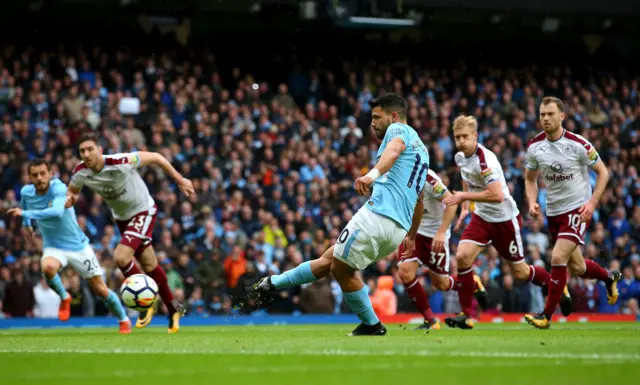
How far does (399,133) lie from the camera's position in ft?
32.3

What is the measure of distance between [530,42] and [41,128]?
61.9 ft

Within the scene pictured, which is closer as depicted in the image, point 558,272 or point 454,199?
point 454,199

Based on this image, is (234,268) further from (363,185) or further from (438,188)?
(363,185)

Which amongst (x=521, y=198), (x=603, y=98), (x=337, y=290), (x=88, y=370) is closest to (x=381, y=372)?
(x=88, y=370)

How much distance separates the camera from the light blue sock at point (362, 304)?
10.1m

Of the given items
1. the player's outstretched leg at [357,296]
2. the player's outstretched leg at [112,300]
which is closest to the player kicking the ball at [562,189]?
the player's outstretched leg at [357,296]

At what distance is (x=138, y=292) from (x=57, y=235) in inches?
97.3

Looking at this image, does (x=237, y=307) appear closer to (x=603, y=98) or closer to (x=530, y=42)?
(x=603, y=98)

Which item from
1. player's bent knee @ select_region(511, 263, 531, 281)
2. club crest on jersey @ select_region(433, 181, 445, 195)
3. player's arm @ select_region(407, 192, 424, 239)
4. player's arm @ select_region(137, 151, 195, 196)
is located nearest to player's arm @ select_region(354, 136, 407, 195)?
player's arm @ select_region(407, 192, 424, 239)

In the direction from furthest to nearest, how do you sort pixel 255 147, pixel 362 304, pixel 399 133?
pixel 255 147, pixel 362 304, pixel 399 133

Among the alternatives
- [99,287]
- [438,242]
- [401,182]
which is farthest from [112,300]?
[401,182]

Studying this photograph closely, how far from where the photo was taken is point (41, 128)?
70.6 ft

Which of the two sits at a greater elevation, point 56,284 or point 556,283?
point 56,284

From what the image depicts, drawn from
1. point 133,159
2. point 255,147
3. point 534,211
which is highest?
point 255,147
